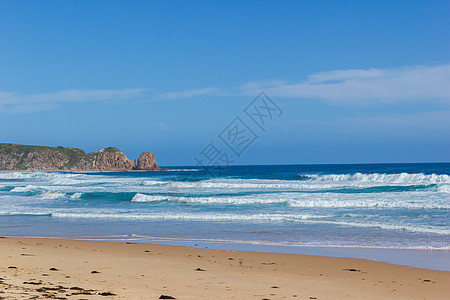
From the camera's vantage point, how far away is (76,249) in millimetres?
10273

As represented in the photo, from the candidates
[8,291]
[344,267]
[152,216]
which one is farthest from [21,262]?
[152,216]

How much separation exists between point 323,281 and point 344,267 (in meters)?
1.35

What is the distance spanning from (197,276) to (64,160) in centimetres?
12458

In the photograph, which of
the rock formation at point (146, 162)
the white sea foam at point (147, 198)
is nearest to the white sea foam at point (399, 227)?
the white sea foam at point (147, 198)

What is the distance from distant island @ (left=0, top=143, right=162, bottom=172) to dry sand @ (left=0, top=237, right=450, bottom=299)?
11136 centimetres

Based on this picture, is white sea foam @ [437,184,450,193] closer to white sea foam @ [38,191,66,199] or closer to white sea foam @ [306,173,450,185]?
white sea foam @ [306,173,450,185]

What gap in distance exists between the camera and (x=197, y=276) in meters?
7.32

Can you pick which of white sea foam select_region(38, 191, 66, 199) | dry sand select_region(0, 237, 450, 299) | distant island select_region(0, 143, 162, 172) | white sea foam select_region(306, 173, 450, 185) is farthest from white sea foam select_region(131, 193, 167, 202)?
distant island select_region(0, 143, 162, 172)

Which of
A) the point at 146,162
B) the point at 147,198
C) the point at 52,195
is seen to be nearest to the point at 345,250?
the point at 147,198

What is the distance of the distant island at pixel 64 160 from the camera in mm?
116300

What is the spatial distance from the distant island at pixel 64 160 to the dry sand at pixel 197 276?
365 feet

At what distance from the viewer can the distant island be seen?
116300 mm

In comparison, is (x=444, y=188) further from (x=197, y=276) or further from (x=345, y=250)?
(x=197, y=276)

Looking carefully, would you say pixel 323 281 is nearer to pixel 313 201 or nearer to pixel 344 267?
pixel 344 267
